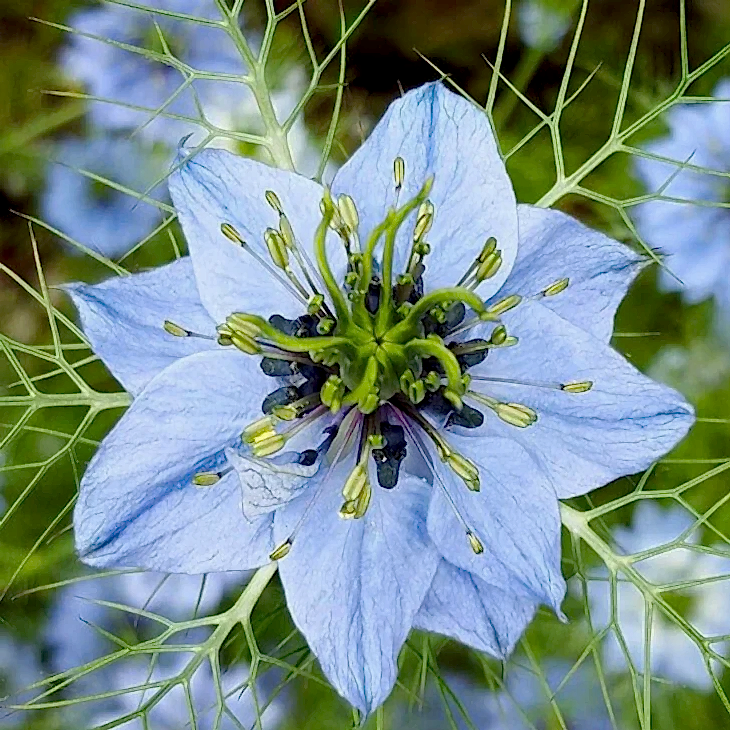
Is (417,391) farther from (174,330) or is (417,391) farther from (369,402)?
(174,330)

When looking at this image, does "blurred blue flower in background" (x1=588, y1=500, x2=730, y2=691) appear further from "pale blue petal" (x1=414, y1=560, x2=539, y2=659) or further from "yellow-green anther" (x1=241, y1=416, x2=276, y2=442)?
"yellow-green anther" (x1=241, y1=416, x2=276, y2=442)

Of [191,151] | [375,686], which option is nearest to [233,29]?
[191,151]

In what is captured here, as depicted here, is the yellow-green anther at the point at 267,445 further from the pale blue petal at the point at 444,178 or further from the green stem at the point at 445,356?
the pale blue petal at the point at 444,178

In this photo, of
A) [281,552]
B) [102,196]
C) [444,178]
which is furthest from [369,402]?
[102,196]

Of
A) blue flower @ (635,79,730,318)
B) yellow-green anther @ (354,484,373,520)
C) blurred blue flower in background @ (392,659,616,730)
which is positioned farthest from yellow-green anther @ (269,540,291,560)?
blue flower @ (635,79,730,318)

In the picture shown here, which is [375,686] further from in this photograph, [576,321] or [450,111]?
[450,111]
